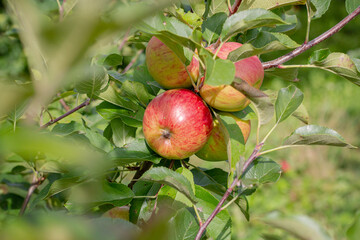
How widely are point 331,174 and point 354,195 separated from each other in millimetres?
518

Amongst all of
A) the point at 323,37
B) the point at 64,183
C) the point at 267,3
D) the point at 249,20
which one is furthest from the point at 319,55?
the point at 64,183

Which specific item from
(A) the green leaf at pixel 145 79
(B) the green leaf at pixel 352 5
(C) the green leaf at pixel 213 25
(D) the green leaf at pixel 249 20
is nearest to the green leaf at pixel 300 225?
(D) the green leaf at pixel 249 20

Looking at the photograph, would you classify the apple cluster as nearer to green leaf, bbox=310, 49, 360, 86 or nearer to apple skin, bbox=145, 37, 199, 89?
apple skin, bbox=145, 37, 199, 89

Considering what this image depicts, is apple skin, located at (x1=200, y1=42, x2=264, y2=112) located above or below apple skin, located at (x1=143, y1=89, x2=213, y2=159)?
above

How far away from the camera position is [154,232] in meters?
0.15

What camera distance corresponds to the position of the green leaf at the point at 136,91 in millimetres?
762

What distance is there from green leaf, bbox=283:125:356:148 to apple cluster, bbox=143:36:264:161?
0.12m

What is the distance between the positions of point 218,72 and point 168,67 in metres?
0.21

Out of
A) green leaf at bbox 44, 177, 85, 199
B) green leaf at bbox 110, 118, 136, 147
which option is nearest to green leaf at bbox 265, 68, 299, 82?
green leaf at bbox 110, 118, 136, 147

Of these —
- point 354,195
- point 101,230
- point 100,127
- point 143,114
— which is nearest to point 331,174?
point 354,195

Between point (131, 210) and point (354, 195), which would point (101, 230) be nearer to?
point (131, 210)

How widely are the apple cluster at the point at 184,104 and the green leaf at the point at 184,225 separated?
0.42 feet

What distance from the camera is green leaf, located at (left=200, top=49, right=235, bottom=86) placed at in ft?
1.67

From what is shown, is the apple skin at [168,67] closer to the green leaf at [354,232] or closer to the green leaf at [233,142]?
the green leaf at [233,142]
